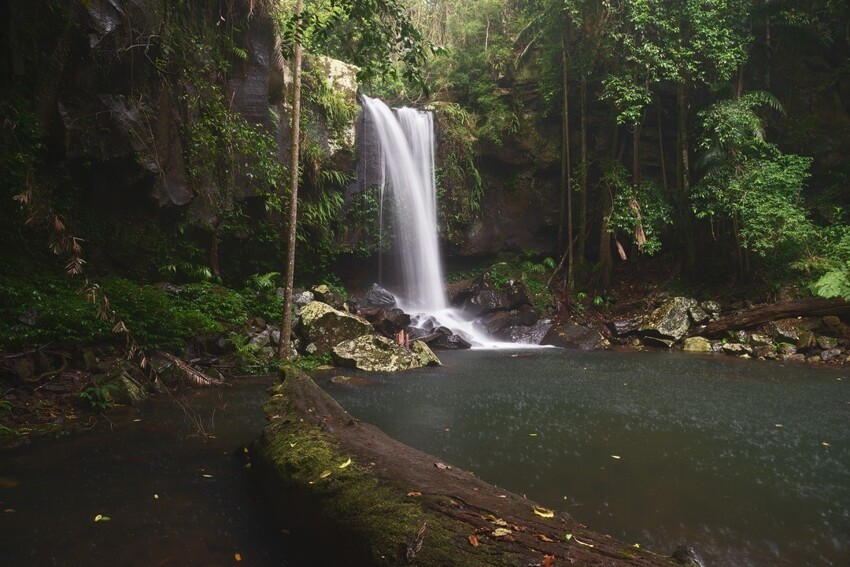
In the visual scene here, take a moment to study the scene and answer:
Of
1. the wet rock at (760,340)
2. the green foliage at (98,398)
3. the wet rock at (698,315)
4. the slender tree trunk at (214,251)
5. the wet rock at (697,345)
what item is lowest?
the wet rock at (697,345)

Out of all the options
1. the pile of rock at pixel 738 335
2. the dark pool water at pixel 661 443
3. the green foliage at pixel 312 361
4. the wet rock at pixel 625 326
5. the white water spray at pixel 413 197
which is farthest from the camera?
the white water spray at pixel 413 197

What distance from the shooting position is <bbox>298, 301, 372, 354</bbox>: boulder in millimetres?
10352

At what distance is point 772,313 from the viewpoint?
12.2m

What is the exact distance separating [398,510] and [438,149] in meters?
16.1

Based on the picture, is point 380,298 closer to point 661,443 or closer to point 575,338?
point 575,338

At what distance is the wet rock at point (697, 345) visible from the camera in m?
12.4

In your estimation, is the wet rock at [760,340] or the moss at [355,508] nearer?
the moss at [355,508]

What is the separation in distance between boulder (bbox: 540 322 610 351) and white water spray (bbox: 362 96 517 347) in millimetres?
2922

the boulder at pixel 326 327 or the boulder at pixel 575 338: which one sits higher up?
the boulder at pixel 326 327

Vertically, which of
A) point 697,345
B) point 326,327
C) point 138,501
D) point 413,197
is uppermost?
point 413,197

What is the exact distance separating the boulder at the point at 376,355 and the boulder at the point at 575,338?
4855 millimetres

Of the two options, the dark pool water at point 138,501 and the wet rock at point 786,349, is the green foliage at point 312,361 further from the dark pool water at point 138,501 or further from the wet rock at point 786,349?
the wet rock at point 786,349

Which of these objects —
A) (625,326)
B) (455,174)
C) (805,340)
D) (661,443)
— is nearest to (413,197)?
(455,174)

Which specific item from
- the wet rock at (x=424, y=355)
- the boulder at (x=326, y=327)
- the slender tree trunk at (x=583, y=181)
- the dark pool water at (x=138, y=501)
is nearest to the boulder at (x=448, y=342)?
the wet rock at (x=424, y=355)
